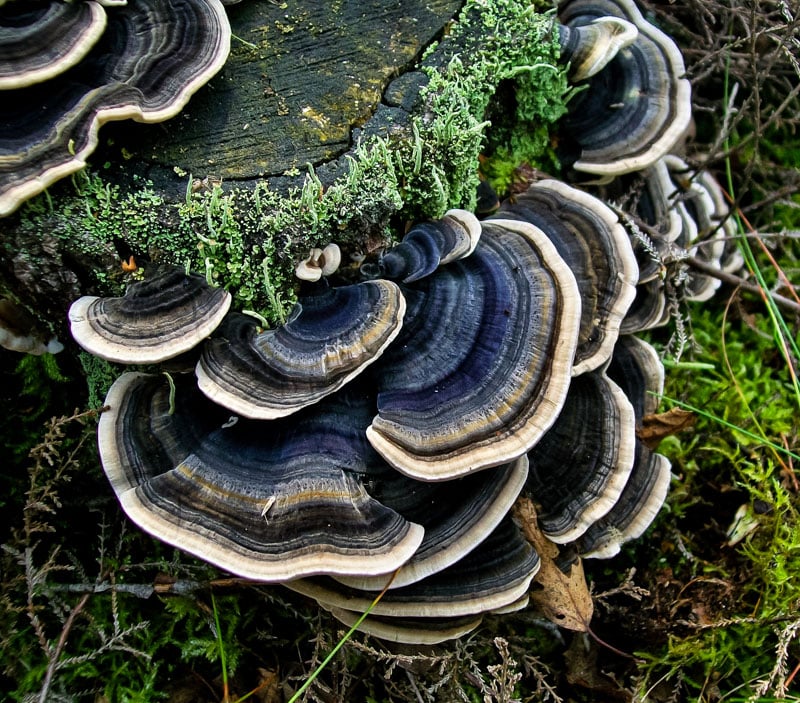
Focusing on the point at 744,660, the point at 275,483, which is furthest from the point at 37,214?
the point at 744,660

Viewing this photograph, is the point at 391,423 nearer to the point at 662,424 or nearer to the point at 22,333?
the point at 662,424

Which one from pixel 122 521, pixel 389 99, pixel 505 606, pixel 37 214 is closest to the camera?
pixel 37 214

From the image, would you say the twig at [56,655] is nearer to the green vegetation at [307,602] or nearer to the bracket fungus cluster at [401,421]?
the green vegetation at [307,602]

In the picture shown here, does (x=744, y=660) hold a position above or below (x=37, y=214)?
below

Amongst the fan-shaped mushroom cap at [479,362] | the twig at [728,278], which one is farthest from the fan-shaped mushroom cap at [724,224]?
the fan-shaped mushroom cap at [479,362]

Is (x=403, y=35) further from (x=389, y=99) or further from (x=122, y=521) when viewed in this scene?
(x=122, y=521)

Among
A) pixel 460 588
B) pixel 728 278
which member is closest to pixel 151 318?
pixel 460 588
